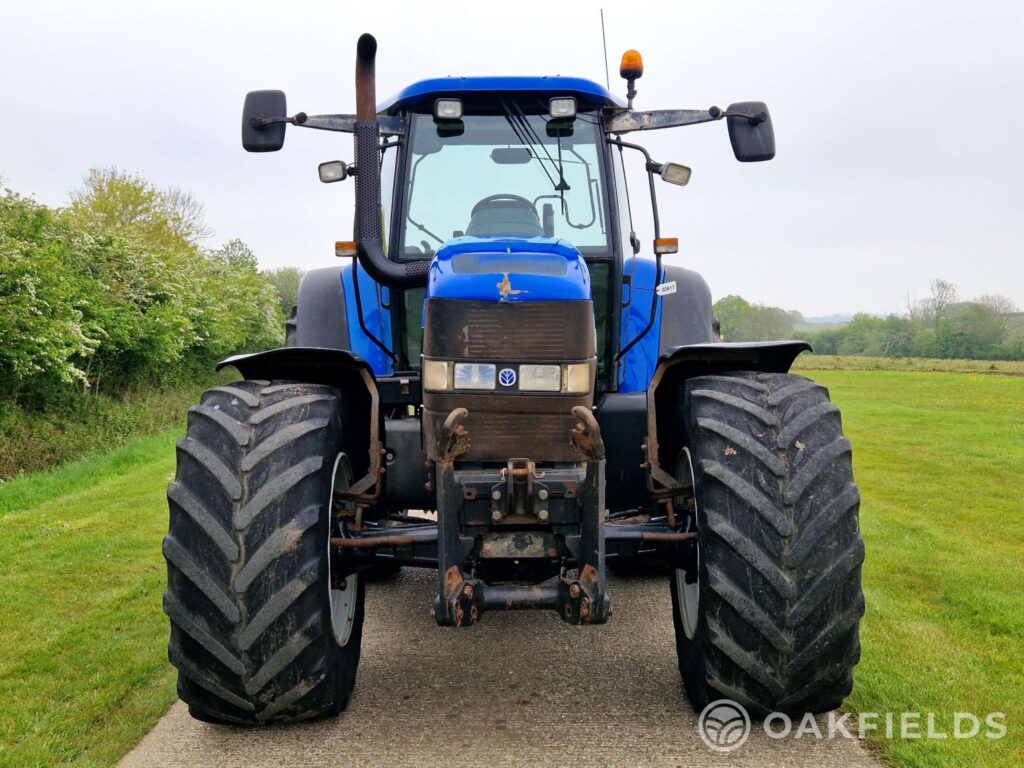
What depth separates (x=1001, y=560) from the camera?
6.89 m

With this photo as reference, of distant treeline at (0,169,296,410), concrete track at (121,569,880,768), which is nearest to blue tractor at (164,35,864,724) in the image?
concrete track at (121,569,880,768)

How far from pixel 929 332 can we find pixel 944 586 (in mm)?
61233

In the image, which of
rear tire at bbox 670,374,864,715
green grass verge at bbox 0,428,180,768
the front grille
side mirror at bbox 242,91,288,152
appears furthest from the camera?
side mirror at bbox 242,91,288,152

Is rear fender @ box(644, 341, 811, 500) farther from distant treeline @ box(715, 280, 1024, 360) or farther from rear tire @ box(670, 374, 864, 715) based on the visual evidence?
distant treeline @ box(715, 280, 1024, 360)

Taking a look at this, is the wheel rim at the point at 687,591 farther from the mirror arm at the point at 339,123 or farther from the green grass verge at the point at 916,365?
the green grass verge at the point at 916,365

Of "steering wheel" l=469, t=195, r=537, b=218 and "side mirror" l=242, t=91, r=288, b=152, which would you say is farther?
"steering wheel" l=469, t=195, r=537, b=218

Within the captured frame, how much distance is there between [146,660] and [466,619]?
225cm

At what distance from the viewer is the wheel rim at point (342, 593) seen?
12.1ft

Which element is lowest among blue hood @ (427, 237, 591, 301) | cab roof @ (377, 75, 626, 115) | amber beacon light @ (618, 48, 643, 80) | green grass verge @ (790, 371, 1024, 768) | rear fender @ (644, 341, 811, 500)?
green grass verge @ (790, 371, 1024, 768)

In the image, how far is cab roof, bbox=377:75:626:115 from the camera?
4.56m

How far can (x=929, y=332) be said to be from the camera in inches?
2424

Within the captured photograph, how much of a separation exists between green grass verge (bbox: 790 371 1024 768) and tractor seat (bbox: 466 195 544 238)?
2682mm

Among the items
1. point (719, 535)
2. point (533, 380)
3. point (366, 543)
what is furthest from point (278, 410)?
point (719, 535)

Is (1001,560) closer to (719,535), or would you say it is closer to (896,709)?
(896,709)
